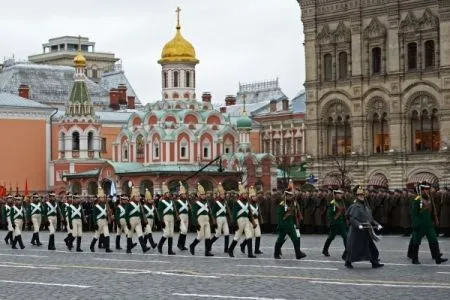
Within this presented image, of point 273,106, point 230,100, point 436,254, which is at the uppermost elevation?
point 230,100

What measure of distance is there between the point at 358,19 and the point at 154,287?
148ft

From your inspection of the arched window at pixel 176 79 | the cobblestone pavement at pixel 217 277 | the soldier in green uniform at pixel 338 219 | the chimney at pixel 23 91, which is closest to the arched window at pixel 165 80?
the arched window at pixel 176 79

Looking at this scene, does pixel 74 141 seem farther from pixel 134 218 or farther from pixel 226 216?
pixel 226 216

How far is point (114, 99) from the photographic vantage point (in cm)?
10431

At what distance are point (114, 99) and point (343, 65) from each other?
43342 mm

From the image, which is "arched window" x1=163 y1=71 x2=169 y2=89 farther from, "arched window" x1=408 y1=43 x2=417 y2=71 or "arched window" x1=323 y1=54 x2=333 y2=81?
"arched window" x1=408 y1=43 x2=417 y2=71

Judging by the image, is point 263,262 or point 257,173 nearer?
point 263,262

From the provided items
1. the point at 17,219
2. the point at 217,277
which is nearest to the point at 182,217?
the point at 17,219

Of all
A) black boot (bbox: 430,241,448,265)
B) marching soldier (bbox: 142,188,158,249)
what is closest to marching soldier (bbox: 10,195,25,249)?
marching soldier (bbox: 142,188,158,249)

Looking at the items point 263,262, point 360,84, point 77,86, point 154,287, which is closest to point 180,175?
point 77,86

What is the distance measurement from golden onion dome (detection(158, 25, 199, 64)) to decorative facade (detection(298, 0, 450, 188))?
2117 cm

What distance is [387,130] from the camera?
62.3 meters

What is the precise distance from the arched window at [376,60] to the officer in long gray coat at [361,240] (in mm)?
39906

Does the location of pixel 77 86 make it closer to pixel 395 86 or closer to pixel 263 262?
pixel 395 86
